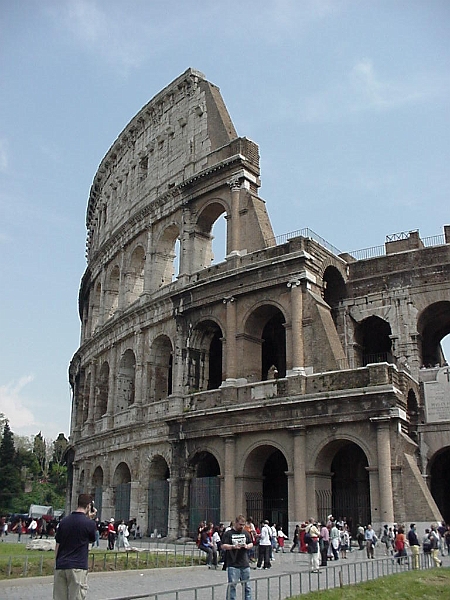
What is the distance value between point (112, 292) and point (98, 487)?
31.2 ft

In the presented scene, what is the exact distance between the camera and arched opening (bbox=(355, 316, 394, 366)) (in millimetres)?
25328

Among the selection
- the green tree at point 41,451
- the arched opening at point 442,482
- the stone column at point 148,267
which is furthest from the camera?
the green tree at point 41,451

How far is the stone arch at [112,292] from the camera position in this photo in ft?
110

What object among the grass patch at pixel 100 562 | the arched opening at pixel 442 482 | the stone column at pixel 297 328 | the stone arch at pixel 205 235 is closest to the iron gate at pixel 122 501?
the stone arch at pixel 205 235

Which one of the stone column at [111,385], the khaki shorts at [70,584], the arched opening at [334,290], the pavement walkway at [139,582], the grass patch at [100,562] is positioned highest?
the arched opening at [334,290]

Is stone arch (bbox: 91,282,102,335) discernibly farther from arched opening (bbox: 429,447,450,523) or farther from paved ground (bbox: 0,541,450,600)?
paved ground (bbox: 0,541,450,600)

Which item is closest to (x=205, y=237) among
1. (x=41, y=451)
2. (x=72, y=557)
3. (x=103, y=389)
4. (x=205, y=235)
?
(x=205, y=235)

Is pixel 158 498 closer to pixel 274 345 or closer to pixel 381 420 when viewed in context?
pixel 274 345

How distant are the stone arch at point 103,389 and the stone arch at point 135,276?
3.58 m

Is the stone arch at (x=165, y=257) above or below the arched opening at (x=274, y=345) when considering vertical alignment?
above

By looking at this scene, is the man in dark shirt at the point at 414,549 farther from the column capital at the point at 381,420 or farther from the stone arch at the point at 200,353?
the stone arch at the point at 200,353

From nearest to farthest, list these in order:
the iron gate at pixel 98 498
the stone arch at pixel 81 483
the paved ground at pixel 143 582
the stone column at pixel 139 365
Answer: the paved ground at pixel 143 582 → the stone column at pixel 139 365 → the iron gate at pixel 98 498 → the stone arch at pixel 81 483

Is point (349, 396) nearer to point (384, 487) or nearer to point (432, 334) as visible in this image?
point (384, 487)

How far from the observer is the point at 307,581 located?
11.7 m
